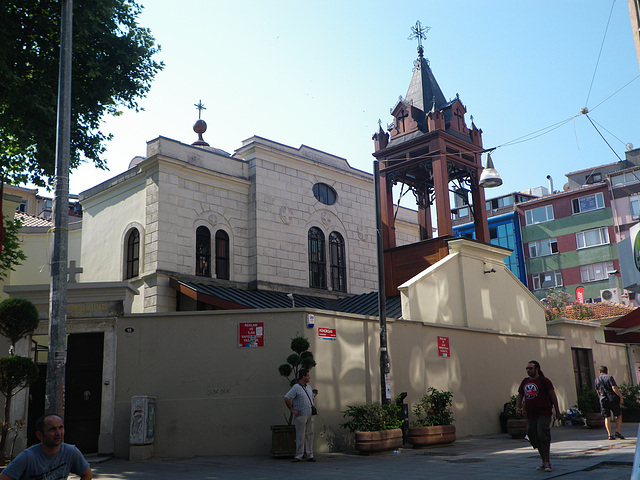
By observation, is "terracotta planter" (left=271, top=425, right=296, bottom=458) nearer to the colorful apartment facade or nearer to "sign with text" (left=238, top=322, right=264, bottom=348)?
"sign with text" (left=238, top=322, right=264, bottom=348)

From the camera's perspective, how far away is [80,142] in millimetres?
17047

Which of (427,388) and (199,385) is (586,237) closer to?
(427,388)

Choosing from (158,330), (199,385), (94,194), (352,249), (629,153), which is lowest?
(199,385)

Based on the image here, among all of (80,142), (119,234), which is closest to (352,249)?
(119,234)

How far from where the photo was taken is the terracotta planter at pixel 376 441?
13.1 m

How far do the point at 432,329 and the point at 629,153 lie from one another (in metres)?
43.2

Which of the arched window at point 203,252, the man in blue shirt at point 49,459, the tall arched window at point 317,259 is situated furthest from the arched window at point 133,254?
the man in blue shirt at point 49,459

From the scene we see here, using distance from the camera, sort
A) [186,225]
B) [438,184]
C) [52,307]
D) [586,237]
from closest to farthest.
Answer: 1. [52,307]
2. [438,184]
3. [186,225]
4. [586,237]

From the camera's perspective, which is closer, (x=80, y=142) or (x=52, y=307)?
(x=52, y=307)

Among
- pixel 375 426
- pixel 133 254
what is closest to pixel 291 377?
pixel 375 426

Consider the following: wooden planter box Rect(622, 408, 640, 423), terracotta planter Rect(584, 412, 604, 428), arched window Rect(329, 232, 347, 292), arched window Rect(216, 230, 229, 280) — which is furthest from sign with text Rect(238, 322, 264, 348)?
wooden planter box Rect(622, 408, 640, 423)

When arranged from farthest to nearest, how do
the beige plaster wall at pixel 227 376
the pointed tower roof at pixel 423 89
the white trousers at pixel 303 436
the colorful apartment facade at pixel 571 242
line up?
the colorful apartment facade at pixel 571 242 < the pointed tower roof at pixel 423 89 < the beige plaster wall at pixel 227 376 < the white trousers at pixel 303 436

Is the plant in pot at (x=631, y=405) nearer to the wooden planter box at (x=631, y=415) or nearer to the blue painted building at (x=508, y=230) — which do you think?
the wooden planter box at (x=631, y=415)

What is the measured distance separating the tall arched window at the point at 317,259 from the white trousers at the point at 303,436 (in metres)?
14.1
